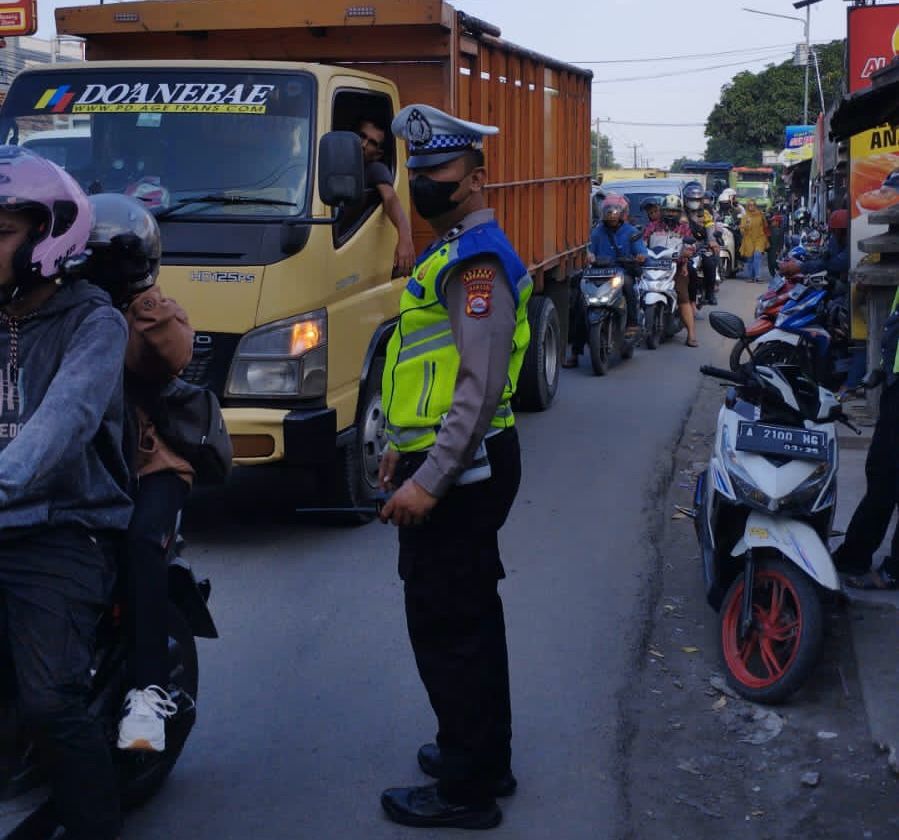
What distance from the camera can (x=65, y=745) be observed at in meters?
3.14

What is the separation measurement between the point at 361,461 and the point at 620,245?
297 inches

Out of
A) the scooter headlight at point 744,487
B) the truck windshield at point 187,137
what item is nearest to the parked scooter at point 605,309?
the truck windshield at point 187,137

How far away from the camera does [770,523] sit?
16.8 ft

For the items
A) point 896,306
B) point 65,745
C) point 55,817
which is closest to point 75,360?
point 65,745

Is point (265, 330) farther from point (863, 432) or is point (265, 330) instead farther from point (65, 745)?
point (863, 432)

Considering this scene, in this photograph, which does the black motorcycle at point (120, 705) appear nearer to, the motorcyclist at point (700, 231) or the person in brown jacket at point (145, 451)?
the person in brown jacket at point (145, 451)

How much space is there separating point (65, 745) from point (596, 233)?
468 inches

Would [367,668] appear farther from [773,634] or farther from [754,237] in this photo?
[754,237]

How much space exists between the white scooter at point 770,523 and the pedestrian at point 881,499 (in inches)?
17.2

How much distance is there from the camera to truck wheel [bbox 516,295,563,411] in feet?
36.1

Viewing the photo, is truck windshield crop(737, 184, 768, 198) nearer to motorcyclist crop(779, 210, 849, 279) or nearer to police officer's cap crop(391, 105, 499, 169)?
motorcyclist crop(779, 210, 849, 279)

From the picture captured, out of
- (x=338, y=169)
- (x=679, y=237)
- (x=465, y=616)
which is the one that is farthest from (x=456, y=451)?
(x=679, y=237)

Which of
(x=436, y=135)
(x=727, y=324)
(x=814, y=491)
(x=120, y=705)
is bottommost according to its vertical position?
(x=120, y=705)

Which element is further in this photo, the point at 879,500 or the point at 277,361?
the point at 277,361
